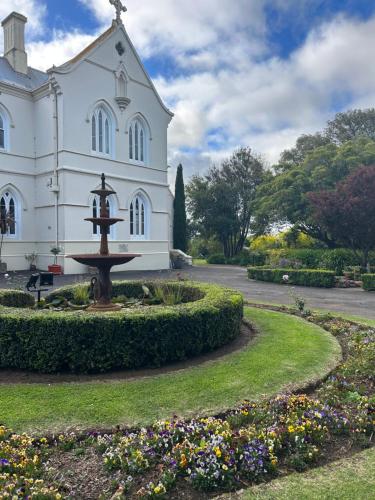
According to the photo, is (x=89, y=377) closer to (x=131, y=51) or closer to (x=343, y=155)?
(x=131, y=51)

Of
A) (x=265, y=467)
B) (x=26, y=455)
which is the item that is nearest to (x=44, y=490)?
(x=26, y=455)

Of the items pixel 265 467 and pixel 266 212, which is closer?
pixel 265 467

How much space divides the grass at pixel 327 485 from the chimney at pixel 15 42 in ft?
89.3

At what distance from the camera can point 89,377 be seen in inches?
214

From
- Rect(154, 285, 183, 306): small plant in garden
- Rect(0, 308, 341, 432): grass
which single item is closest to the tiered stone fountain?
Rect(154, 285, 183, 306): small plant in garden

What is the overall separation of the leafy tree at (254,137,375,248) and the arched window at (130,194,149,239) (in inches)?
391

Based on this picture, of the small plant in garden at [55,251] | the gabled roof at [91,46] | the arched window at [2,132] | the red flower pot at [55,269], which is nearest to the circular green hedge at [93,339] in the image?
the red flower pot at [55,269]

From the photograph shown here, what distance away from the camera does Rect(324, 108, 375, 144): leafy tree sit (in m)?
40.5

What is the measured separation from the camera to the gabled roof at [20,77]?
21938mm

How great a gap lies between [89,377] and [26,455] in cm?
206

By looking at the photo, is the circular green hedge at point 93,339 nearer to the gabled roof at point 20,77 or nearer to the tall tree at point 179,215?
the gabled roof at point 20,77

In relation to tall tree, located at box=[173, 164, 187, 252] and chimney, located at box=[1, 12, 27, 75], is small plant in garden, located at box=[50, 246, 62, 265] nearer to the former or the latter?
chimney, located at box=[1, 12, 27, 75]

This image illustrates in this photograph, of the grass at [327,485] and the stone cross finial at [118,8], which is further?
the stone cross finial at [118,8]

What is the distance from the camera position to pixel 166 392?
16.0ft
